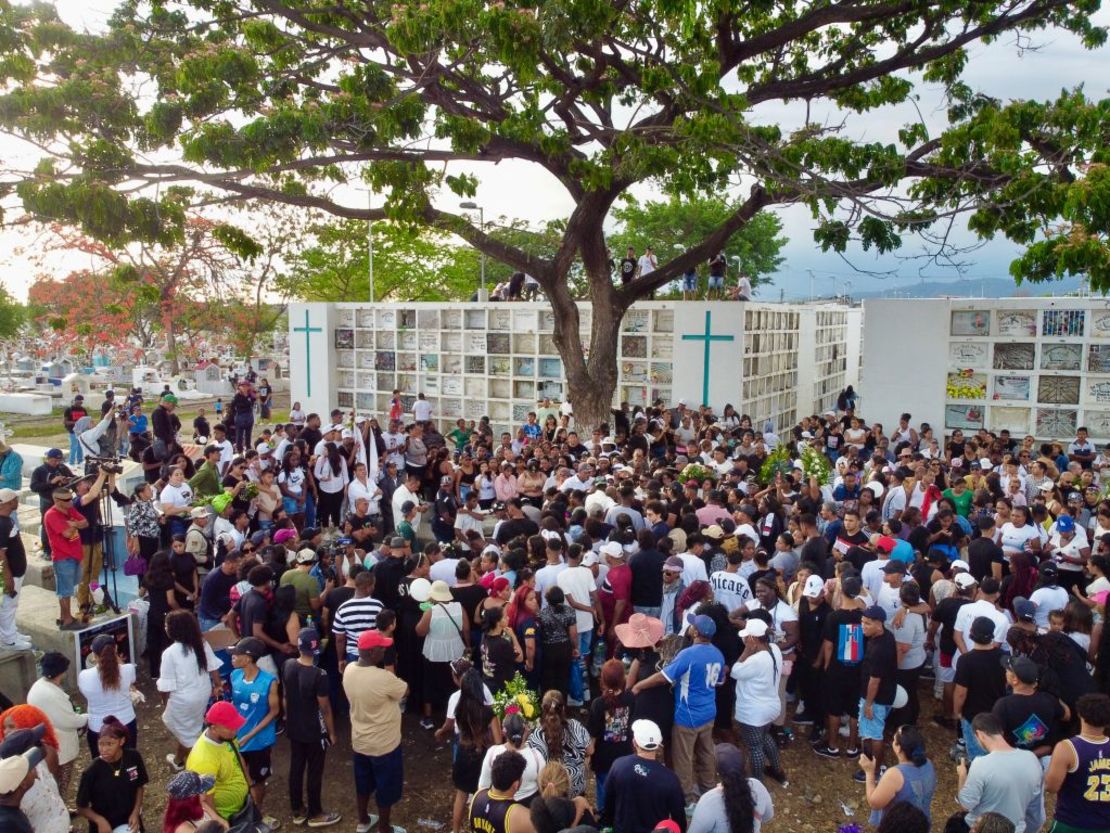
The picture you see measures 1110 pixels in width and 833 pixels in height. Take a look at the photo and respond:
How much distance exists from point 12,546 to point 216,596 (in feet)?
6.11

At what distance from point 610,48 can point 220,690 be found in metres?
9.95

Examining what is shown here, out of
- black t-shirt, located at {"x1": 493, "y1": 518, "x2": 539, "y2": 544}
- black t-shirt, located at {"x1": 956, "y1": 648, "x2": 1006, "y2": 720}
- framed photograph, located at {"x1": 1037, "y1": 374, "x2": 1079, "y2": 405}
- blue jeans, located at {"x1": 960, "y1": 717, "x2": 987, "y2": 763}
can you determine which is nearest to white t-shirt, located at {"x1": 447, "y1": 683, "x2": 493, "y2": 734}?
black t-shirt, located at {"x1": 493, "y1": 518, "x2": 539, "y2": 544}

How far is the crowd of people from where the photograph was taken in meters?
4.38

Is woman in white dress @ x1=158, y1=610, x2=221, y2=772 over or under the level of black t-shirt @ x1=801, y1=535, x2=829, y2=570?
under

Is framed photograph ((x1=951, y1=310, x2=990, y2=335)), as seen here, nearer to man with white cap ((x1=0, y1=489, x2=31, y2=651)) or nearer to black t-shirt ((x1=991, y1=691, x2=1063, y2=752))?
black t-shirt ((x1=991, y1=691, x2=1063, y2=752))

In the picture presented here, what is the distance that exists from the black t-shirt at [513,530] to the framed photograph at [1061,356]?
32.7ft

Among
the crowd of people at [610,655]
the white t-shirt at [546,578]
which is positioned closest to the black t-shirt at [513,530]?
the crowd of people at [610,655]

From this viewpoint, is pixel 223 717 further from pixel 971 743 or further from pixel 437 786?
pixel 971 743

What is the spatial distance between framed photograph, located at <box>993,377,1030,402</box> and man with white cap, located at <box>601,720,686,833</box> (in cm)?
1203

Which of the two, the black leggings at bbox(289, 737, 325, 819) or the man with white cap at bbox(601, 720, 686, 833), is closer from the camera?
the man with white cap at bbox(601, 720, 686, 833)

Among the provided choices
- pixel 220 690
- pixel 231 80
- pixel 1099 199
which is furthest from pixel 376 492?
pixel 1099 199

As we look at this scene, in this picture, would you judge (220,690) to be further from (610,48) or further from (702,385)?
(702,385)

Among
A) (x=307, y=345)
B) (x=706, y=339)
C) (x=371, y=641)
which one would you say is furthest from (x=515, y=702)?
(x=307, y=345)

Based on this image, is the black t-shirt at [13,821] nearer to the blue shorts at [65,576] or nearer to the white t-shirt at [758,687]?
the blue shorts at [65,576]
